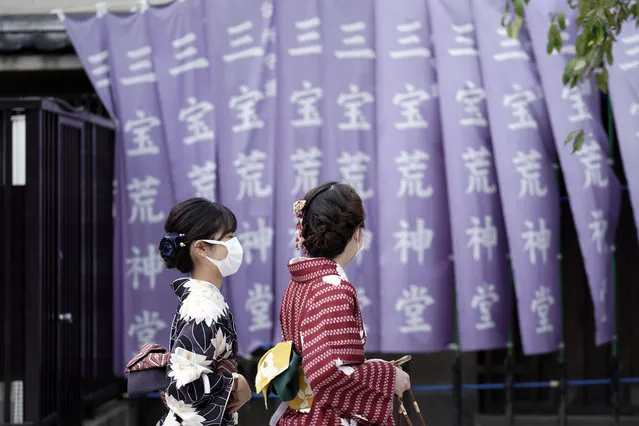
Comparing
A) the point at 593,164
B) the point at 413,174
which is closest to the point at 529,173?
the point at 593,164

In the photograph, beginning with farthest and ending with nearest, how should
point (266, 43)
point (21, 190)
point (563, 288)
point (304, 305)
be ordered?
point (563, 288) < point (266, 43) < point (21, 190) < point (304, 305)

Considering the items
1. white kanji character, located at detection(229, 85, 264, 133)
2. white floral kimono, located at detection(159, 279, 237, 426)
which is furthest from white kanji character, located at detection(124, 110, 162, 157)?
white floral kimono, located at detection(159, 279, 237, 426)

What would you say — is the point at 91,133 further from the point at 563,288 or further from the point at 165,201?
the point at 563,288

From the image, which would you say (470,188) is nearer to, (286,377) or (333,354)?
(286,377)

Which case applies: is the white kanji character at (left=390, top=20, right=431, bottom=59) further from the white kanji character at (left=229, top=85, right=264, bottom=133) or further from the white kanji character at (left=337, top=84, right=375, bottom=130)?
the white kanji character at (left=229, top=85, right=264, bottom=133)

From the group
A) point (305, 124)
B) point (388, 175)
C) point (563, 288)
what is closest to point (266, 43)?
point (305, 124)

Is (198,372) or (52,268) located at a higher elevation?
(52,268)

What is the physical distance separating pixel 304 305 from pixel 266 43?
4.21m

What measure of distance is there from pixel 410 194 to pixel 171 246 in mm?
3512

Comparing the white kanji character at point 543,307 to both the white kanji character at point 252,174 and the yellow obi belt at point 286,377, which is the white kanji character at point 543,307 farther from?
the yellow obi belt at point 286,377

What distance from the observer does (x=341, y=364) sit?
362 cm

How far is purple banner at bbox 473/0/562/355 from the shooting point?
7.33 metres

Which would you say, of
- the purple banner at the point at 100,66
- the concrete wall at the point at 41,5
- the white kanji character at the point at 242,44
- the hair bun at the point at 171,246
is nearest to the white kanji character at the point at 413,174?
the white kanji character at the point at 242,44

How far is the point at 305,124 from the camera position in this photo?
295 inches
